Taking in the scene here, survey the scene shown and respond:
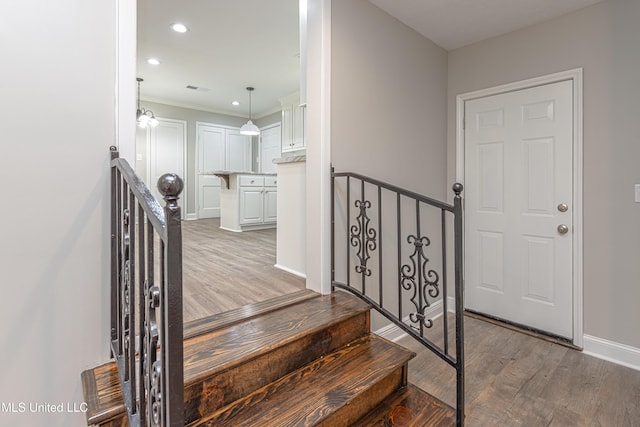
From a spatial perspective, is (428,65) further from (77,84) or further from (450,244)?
(77,84)

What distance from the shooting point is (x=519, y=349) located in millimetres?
2352

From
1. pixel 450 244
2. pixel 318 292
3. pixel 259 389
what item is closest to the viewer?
pixel 259 389

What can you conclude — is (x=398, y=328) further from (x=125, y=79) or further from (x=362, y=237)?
(x=125, y=79)

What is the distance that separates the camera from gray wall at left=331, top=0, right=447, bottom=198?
2119 millimetres

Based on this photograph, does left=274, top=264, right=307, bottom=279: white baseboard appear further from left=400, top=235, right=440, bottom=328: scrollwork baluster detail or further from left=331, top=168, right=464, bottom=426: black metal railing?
left=400, top=235, right=440, bottom=328: scrollwork baluster detail

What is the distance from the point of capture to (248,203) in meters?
4.97

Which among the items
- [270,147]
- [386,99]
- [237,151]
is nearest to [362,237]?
[386,99]

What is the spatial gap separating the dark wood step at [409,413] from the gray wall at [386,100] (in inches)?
28.3

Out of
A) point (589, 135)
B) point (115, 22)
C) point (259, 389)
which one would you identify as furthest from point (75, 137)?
point (589, 135)

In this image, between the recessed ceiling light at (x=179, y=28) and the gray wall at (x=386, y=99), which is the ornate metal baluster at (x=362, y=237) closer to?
the gray wall at (x=386, y=99)

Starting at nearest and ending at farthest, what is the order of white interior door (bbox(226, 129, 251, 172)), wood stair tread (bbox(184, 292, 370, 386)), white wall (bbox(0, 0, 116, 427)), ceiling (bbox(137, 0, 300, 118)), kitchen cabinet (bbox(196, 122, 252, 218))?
white wall (bbox(0, 0, 116, 427))
wood stair tread (bbox(184, 292, 370, 386))
ceiling (bbox(137, 0, 300, 118))
kitchen cabinet (bbox(196, 122, 252, 218))
white interior door (bbox(226, 129, 251, 172))

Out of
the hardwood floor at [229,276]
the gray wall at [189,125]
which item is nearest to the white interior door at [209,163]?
the gray wall at [189,125]

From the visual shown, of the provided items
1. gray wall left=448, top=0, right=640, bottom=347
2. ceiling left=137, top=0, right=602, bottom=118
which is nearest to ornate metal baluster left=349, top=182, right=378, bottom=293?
ceiling left=137, top=0, right=602, bottom=118

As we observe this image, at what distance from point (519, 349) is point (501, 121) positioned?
1876 mm
